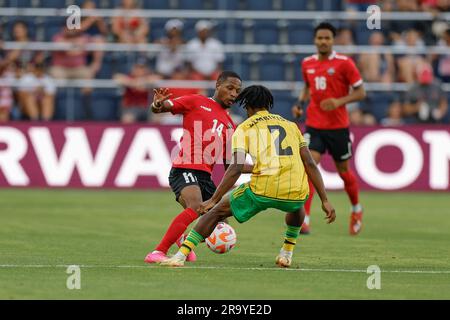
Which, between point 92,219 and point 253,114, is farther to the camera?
point 92,219

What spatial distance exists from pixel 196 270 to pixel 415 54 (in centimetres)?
1586

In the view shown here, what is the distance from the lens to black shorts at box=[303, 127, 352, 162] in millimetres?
16656

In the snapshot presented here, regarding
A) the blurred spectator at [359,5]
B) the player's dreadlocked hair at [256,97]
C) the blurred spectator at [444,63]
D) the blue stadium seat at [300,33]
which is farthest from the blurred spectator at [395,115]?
the player's dreadlocked hair at [256,97]

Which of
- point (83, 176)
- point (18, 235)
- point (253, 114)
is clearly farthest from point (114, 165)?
point (253, 114)

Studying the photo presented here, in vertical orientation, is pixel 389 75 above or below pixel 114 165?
above

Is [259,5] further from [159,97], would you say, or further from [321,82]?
[159,97]

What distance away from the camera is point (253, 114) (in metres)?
11.5

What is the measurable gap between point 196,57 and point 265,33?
199 cm

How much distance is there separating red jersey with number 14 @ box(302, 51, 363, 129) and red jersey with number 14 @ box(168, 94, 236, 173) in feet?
14.3

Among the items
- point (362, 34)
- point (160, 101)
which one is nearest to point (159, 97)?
point (160, 101)

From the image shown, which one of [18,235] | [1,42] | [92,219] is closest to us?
[18,235]

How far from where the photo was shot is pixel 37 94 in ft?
82.7

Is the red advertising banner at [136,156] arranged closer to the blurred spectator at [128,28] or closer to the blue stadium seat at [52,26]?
the blurred spectator at [128,28]
